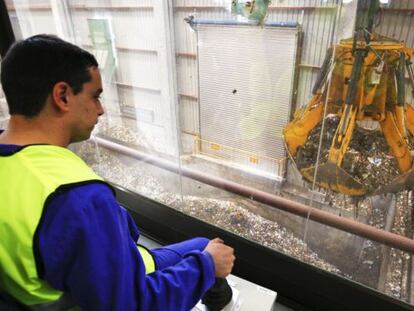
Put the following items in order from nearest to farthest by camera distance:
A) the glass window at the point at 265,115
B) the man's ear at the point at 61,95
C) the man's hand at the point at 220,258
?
the man's ear at the point at 61,95, the man's hand at the point at 220,258, the glass window at the point at 265,115

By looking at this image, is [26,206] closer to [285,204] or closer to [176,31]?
[285,204]

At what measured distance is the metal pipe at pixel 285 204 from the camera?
3.59ft

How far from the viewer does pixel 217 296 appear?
92cm

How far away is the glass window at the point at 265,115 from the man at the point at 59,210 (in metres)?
0.76

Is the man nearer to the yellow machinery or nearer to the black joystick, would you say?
the black joystick

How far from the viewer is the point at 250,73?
1.51 metres

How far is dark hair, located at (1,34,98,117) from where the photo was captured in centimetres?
59

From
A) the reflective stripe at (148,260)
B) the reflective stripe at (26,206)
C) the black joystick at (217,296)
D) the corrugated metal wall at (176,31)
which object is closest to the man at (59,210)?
the reflective stripe at (26,206)

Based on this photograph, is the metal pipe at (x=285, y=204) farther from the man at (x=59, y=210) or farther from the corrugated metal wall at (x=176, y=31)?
the man at (x=59, y=210)

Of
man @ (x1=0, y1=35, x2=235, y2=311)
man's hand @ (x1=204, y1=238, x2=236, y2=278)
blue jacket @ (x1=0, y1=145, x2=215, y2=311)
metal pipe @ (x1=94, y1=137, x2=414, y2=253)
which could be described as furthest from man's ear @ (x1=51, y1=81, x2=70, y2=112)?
metal pipe @ (x1=94, y1=137, x2=414, y2=253)

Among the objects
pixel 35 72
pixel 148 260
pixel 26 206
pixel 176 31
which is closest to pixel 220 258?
pixel 148 260

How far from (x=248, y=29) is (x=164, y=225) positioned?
1044 mm

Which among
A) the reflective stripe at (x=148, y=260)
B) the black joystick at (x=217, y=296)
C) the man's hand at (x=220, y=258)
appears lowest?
the black joystick at (x=217, y=296)

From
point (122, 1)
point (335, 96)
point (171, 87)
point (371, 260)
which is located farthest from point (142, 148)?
point (371, 260)
